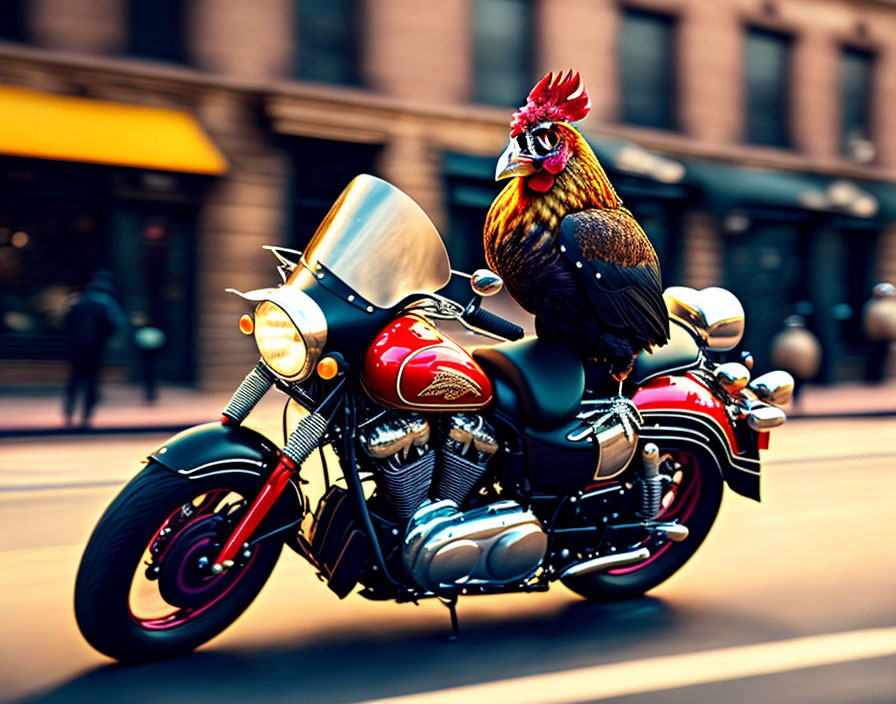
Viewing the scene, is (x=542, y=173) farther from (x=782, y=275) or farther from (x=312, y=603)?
(x=782, y=275)

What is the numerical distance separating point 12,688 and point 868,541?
4.27 metres

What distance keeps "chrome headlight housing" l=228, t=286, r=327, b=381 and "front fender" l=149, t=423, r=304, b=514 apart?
0.25 meters

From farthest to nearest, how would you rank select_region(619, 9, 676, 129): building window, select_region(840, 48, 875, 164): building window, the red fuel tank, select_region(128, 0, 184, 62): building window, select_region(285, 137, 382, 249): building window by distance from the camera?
1. select_region(840, 48, 875, 164): building window
2. select_region(619, 9, 676, 129): building window
3. select_region(285, 137, 382, 249): building window
4. select_region(128, 0, 184, 62): building window
5. the red fuel tank

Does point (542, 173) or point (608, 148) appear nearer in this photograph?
point (542, 173)

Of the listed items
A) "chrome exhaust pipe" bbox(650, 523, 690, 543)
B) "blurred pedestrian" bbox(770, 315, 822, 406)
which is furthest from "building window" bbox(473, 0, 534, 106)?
"chrome exhaust pipe" bbox(650, 523, 690, 543)

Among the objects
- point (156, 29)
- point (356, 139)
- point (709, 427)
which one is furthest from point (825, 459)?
point (156, 29)

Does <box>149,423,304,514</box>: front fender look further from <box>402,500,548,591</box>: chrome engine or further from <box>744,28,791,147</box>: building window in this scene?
<box>744,28,791,147</box>: building window

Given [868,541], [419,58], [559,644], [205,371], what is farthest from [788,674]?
[419,58]

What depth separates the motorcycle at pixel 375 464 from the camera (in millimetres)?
3154

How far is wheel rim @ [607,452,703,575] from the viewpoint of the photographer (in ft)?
13.6

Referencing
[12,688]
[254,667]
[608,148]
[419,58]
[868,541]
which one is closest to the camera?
[12,688]

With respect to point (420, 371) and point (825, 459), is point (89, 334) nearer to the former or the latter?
point (825, 459)

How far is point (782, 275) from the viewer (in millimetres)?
19766

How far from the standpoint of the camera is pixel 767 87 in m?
19.9
